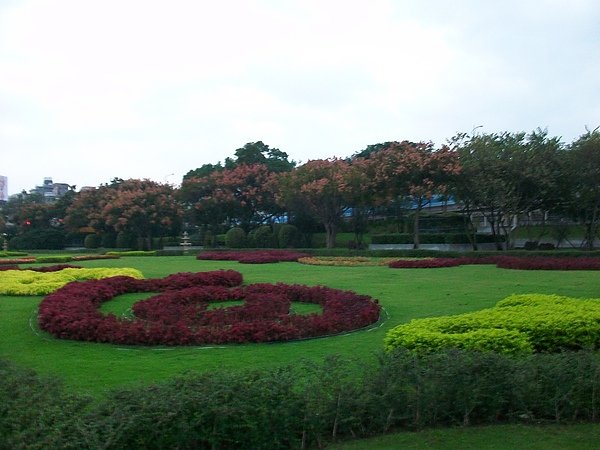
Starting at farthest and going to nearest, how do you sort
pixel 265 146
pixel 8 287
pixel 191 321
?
1. pixel 265 146
2. pixel 8 287
3. pixel 191 321

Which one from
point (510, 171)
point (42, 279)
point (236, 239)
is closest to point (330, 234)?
point (236, 239)

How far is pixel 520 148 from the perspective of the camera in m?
28.2

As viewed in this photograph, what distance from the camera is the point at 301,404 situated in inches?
174

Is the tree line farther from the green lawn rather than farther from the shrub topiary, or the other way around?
the green lawn

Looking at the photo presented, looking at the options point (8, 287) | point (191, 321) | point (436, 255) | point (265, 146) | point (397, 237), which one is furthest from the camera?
point (265, 146)

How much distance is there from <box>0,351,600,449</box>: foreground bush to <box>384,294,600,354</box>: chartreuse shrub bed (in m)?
1.01

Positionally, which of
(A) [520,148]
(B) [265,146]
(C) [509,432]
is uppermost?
(B) [265,146]

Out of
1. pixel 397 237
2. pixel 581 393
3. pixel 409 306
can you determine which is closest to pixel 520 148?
pixel 397 237

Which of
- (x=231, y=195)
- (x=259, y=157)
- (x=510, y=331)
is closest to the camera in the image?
(x=510, y=331)

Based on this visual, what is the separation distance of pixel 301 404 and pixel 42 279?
12.3 meters

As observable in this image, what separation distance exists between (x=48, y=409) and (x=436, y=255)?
22.3m

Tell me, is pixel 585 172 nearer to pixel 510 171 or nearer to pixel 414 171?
pixel 510 171

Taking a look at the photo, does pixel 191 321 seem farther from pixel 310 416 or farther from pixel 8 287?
pixel 8 287

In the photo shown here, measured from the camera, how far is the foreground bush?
3992 millimetres
